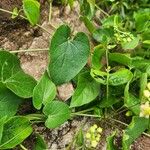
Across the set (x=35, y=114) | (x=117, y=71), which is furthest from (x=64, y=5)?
(x=35, y=114)

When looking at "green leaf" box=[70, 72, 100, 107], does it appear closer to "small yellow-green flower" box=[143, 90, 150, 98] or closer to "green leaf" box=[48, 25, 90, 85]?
"green leaf" box=[48, 25, 90, 85]

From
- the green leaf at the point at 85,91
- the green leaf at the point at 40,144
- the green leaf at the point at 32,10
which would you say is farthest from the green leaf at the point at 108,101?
the green leaf at the point at 32,10

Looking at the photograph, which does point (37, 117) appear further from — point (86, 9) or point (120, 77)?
point (86, 9)

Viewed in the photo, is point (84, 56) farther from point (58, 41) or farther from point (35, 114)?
point (35, 114)

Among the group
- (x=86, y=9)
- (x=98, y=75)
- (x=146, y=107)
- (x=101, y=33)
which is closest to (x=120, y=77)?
(x=98, y=75)

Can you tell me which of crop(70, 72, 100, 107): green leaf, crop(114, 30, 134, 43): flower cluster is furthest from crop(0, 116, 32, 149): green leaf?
crop(114, 30, 134, 43): flower cluster
